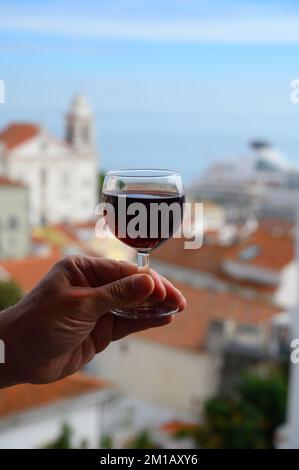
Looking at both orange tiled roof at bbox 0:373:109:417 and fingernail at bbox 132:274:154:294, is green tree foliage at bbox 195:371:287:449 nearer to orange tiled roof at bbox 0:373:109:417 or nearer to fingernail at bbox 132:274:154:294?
orange tiled roof at bbox 0:373:109:417

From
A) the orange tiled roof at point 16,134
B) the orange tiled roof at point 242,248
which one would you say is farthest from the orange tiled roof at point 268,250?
the orange tiled roof at point 16,134

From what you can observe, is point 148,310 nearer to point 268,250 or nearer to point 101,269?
point 101,269

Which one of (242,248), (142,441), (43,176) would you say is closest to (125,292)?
(43,176)

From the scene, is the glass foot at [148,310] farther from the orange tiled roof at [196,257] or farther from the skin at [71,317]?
the orange tiled roof at [196,257]

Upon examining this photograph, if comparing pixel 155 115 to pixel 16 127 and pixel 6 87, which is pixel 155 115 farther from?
pixel 16 127

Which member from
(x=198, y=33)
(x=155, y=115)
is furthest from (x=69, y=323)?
(x=155, y=115)
